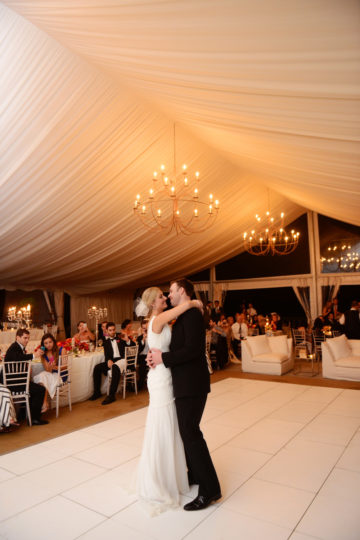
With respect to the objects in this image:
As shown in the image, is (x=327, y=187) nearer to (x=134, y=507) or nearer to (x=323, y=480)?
(x=323, y=480)

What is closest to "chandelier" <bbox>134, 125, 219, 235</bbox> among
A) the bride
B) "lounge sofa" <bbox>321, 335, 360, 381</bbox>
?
"lounge sofa" <bbox>321, 335, 360, 381</bbox>

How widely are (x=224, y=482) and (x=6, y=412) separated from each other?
2.90m

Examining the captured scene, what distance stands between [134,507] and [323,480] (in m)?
1.57

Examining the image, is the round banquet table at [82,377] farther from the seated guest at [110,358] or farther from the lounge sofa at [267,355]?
the lounge sofa at [267,355]

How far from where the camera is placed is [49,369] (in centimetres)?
555

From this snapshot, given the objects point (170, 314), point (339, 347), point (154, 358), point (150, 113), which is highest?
point (150, 113)

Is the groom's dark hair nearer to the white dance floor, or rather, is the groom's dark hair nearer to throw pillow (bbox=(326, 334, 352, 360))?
the white dance floor

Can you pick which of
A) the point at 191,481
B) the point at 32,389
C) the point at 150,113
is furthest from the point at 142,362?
the point at 150,113

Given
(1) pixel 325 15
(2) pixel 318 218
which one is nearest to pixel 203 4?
(1) pixel 325 15

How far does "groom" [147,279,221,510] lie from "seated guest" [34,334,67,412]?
320cm

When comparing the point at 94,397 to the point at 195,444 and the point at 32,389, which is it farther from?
the point at 195,444

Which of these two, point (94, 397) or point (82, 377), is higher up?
point (82, 377)

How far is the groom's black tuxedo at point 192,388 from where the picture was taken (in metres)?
2.66

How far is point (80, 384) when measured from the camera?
20.9 ft
